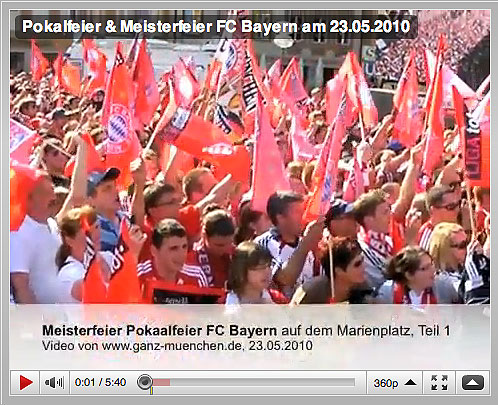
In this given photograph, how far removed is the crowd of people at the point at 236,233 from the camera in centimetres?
425

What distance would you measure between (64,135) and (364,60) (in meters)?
1.12

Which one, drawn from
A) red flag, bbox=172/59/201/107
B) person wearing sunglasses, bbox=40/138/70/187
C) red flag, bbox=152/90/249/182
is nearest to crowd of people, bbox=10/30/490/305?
person wearing sunglasses, bbox=40/138/70/187

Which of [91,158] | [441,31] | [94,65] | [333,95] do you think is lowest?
[91,158]

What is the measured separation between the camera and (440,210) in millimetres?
4312

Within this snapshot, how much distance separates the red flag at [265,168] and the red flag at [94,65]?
59 centimetres

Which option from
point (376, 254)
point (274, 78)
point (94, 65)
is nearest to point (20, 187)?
point (94, 65)

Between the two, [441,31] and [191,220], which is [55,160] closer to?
[191,220]

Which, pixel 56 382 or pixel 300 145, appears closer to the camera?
pixel 56 382

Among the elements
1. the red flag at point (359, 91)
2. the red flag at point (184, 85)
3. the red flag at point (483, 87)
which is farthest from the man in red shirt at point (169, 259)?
the red flag at point (483, 87)

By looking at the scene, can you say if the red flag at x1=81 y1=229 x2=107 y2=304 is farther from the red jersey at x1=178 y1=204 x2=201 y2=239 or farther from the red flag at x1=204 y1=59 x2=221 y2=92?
the red flag at x1=204 y1=59 x2=221 y2=92

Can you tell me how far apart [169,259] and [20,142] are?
0.68 metres

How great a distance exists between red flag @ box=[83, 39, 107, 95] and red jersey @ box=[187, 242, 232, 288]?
69cm

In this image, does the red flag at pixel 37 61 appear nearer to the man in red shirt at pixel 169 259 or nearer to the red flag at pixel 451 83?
the man in red shirt at pixel 169 259

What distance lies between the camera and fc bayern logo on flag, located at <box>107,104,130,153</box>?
14.1 ft
